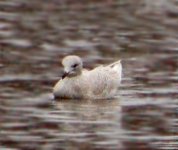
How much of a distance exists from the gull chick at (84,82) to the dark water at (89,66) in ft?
0.69

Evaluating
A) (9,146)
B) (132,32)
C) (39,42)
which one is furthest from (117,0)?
(9,146)

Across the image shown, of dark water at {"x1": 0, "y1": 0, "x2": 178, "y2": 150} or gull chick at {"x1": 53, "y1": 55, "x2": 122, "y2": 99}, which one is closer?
dark water at {"x1": 0, "y1": 0, "x2": 178, "y2": 150}

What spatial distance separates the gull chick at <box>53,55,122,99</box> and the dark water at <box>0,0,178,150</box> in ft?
0.69

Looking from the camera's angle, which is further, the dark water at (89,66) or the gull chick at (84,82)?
the gull chick at (84,82)

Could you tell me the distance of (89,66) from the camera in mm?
20375

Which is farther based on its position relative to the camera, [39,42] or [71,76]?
[39,42]

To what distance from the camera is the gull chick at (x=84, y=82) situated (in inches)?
707

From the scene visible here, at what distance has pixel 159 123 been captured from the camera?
15930 mm

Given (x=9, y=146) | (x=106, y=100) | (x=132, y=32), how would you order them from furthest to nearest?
(x=132, y=32)
(x=106, y=100)
(x=9, y=146)

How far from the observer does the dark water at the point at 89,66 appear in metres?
15.0

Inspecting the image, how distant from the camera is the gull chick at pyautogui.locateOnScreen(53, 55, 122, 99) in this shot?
17969 mm

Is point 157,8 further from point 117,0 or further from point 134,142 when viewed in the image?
point 134,142

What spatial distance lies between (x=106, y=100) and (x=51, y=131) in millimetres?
3020

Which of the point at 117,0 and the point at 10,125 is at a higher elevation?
the point at 117,0
